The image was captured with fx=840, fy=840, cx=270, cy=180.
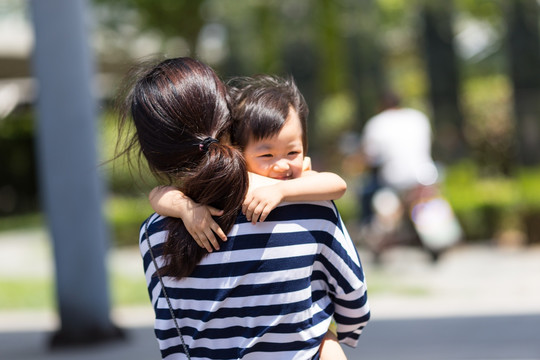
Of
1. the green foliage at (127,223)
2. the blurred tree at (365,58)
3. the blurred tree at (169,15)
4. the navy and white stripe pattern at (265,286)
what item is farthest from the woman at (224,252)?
the blurred tree at (169,15)

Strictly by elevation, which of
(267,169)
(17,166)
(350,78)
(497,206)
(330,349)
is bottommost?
(330,349)

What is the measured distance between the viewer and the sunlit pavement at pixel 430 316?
539 cm

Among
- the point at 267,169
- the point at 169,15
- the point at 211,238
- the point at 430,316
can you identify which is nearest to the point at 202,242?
the point at 211,238

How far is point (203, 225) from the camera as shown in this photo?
1.87 metres

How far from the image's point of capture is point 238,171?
188 centimetres

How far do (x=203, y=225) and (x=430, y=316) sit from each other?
4.72 m

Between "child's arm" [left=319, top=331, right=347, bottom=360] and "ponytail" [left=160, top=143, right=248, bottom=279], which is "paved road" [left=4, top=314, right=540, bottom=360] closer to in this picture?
"child's arm" [left=319, top=331, right=347, bottom=360]

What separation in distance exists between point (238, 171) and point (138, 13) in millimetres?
17891

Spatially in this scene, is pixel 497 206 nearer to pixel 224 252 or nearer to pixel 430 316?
pixel 430 316

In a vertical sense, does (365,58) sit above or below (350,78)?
above

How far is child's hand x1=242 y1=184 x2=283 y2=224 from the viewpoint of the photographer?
1845 mm

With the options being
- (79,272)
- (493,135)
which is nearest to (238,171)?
(79,272)

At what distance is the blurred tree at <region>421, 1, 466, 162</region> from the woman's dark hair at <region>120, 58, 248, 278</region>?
11.8 m

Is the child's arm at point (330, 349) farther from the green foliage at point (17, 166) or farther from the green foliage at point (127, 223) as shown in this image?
the green foliage at point (17, 166)
